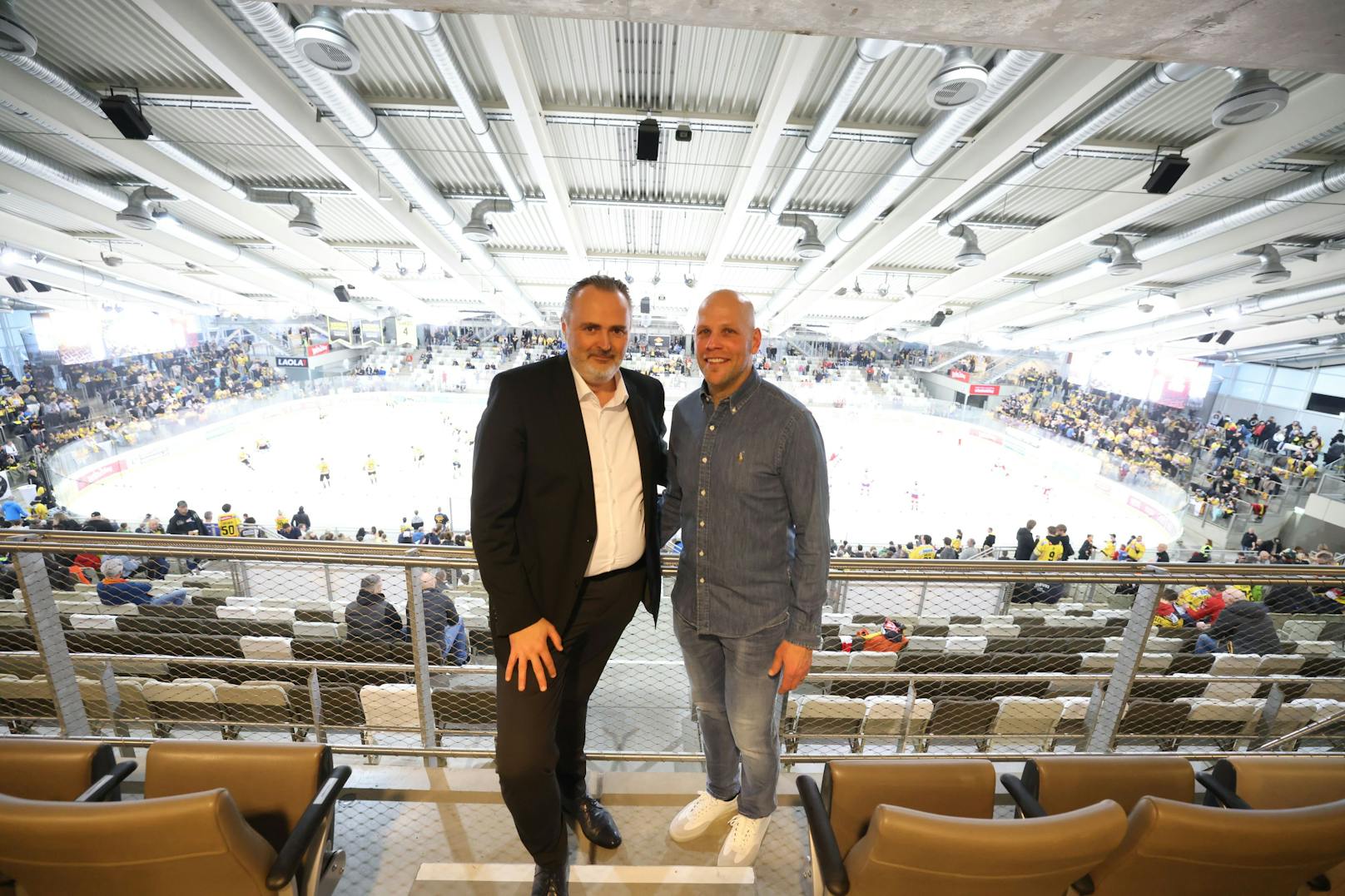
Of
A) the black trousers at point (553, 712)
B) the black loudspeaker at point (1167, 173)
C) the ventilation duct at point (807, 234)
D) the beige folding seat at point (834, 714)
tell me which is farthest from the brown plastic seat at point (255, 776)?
the ventilation duct at point (807, 234)

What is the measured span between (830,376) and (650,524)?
108 feet

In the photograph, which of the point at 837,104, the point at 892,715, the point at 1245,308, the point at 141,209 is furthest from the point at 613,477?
the point at 1245,308

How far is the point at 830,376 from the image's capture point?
33.0 m

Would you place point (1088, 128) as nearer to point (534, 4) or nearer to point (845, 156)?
point (845, 156)

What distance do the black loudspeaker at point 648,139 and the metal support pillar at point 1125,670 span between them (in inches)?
221

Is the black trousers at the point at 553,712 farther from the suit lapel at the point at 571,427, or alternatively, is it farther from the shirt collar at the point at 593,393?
the shirt collar at the point at 593,393

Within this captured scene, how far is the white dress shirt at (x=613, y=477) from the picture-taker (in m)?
1.72

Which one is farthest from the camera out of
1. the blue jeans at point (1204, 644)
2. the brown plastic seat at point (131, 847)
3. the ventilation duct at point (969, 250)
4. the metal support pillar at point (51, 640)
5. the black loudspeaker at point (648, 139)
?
the ventilation duct at point (969, 250)

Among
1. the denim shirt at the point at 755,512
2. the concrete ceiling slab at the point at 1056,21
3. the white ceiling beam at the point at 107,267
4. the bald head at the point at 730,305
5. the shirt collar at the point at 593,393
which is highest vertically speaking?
the white ceiling beam at the point at 107,267

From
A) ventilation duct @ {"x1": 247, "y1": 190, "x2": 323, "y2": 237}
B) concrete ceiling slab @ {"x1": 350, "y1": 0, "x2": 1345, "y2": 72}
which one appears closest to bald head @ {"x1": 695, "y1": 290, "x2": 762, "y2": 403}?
concrete ceiling slab @ {"x1": 350, "y1": 0, "x2": 1345, "y2": 72}

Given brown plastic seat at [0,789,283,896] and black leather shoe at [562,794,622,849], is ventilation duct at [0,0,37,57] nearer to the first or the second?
brown plastic seat at [0,789,283,896]

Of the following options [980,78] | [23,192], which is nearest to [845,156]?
[980,78]

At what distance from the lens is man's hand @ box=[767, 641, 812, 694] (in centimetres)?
175

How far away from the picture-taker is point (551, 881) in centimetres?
178
